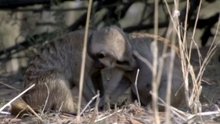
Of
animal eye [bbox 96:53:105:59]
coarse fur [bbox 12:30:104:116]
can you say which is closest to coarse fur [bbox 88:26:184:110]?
animal eye [bbox 96:53:105:59]

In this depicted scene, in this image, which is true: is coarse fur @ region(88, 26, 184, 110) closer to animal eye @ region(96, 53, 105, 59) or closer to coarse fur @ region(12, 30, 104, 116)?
animal eye @ region(96, 53, 105, 59)

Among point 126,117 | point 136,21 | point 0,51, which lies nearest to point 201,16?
point 136,21

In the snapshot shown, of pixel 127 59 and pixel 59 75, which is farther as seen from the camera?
pixel 59 75

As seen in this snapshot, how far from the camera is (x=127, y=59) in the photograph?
16.4 ft

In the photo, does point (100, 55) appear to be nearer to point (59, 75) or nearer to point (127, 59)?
point (127, 59)

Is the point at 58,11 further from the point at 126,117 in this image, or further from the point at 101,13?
the point at 126,117

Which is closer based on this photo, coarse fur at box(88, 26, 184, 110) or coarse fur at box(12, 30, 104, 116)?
coarse fur at box(88, 26, 184, 110)

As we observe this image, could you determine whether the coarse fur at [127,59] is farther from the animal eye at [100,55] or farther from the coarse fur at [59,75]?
the coarse fur at [59,75]

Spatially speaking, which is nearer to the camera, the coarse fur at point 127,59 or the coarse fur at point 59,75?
the coarse fur at point 127,59

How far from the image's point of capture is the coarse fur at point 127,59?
16.5ft

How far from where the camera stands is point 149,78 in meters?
5.13

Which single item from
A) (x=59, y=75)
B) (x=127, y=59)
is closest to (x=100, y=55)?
(x=127, y=59)

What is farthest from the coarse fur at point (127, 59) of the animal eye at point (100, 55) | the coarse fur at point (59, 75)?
the coarse fur at point (59, 75)

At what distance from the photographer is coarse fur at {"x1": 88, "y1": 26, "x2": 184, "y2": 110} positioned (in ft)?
16.5
